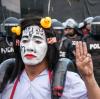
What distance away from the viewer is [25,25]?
123 inches

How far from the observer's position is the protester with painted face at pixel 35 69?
9.46ft

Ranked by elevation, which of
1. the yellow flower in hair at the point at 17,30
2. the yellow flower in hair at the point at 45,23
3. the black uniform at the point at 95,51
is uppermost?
the yellow flower in hair at the point at 45,23

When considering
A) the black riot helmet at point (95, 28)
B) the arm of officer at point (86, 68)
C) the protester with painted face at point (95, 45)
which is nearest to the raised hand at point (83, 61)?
the arm of officer at point (86, 68)

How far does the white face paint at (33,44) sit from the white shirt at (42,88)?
0.14 metres

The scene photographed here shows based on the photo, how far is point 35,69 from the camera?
3002 mm

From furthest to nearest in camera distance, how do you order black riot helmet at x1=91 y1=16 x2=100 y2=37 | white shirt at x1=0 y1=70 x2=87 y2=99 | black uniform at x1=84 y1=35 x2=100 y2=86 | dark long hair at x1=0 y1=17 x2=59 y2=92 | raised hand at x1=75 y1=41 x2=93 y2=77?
black riot helmet at x1=91 y1=16 x2=100 y2=37 → black uniform at x1=84 y1=35 x2=100 y2=86 → dark long hair at x1=0 y1=17 x2=59 y2=92 → white shirt at x1=0 y1=70 x2=87 y2=99 → raised hand at x1=75 y1=41 x2=93 y2=77

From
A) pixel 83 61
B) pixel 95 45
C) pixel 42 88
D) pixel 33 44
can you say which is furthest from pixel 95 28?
pixel 83 61

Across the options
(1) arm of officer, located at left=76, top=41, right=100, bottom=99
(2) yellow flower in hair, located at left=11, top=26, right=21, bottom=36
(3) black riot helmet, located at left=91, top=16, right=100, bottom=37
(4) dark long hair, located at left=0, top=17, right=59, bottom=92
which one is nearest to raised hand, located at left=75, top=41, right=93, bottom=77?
(1) arm of officer, located at left=76, top=41, right=100, bottom=99

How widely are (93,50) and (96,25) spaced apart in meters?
0.56

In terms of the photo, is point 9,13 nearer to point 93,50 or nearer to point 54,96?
point 93,50

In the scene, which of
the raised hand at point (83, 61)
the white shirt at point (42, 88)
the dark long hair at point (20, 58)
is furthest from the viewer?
the dark long hair at point (20, 58)

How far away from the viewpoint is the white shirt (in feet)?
9.39

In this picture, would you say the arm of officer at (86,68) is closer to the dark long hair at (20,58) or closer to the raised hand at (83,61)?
the raised hand at (83,61)

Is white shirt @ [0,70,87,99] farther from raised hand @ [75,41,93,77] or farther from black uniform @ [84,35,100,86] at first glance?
black uniform @ [84,35,100,86]
